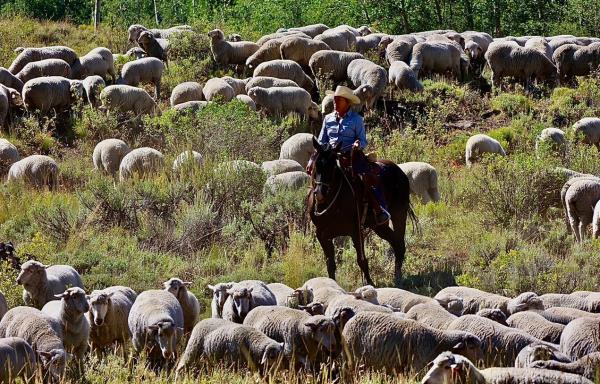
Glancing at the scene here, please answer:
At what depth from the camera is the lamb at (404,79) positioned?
2481 cm

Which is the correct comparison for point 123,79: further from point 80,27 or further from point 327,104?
point 80,27

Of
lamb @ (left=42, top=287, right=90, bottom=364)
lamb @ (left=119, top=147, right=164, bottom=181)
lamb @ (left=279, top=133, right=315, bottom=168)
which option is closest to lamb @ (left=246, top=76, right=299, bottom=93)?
lamb @ (left=279, top=133, right=315, bottom=168)

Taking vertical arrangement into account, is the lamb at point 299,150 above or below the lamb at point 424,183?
above

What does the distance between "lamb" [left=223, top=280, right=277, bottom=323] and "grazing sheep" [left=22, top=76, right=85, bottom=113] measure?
40.0 feet

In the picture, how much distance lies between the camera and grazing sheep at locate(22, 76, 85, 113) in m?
21.8

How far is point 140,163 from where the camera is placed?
18.3 m

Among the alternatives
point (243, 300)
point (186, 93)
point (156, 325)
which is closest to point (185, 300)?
point (243, 300)

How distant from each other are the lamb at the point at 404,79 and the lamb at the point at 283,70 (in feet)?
7.12

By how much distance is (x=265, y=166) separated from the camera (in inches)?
698

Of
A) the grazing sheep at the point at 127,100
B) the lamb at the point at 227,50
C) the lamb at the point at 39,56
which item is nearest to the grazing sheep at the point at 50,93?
the grazing sheep at the point at 127,100

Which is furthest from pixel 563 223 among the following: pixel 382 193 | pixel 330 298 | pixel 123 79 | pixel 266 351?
pixel 123 79

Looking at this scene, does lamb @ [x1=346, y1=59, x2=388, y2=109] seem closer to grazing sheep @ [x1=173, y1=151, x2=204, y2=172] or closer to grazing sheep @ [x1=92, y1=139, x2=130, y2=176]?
grazing sheep @ [x1=92, y1=139, x2=130, y2=176]

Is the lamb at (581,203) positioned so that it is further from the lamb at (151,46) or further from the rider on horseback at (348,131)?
the lamb at (151,46)

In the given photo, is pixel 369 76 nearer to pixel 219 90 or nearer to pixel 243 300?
pixel 219 90
